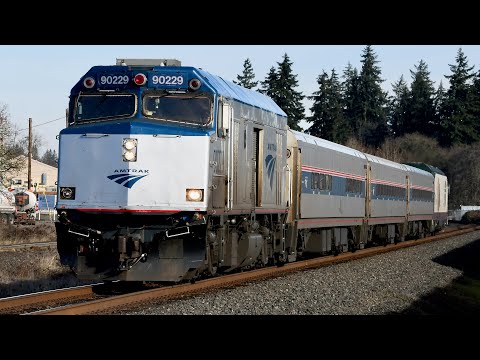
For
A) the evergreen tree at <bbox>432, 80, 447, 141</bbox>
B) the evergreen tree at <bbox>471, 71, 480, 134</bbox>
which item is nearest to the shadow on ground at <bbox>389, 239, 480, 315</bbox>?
the evergreen tree at <bbox>471, 71, 480, 134</bbox>

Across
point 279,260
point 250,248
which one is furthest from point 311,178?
point 250,248

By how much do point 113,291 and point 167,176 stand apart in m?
3.00

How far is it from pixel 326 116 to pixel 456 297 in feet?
262

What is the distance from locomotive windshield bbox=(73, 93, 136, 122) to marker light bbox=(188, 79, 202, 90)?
40.3 inches

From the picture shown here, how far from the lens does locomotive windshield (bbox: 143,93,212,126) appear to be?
44.9 ft

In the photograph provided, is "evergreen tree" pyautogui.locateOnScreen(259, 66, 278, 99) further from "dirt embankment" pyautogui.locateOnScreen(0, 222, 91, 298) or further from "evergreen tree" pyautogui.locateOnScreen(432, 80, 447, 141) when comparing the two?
"dirt embankment" pyautogui.locateOnScreen(0, 222, 91, 298)

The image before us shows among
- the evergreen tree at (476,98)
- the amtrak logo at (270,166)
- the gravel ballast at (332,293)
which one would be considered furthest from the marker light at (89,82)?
the evergreen tree at (476,98)

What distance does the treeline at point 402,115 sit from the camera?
3524 inches

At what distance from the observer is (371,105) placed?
117m

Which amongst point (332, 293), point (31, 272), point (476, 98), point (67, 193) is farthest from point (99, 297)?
point (476, 98)
